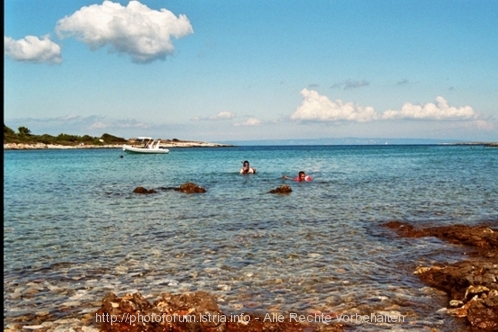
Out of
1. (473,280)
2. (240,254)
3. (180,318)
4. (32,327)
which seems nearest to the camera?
(180,318)

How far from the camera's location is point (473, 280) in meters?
10.1

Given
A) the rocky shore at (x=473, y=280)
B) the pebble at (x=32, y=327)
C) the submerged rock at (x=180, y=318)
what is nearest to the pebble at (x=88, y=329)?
the submerged rock at (x=180, y=318)

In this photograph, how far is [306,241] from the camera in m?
16.1

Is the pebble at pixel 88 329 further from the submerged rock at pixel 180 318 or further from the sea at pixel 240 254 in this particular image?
the sea at pixel 240 254

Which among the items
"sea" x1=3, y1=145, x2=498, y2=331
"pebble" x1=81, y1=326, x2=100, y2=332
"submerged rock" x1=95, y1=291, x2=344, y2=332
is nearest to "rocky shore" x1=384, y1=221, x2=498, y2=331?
"sea" x1=3, y1=145, x2=498, y2=331

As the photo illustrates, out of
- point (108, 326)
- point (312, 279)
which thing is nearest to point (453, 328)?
point (312, 279)

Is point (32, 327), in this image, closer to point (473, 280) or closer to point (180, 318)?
point (180, 318)

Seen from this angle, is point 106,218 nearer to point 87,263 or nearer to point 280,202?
point 87,263

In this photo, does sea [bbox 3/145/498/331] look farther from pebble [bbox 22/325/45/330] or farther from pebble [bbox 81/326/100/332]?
pebble [bbox 81/326/100/332]

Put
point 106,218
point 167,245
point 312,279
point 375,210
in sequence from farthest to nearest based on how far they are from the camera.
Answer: point 375,210 → point 106,218 → point 167,245 → point 312,279

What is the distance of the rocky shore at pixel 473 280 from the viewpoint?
845 centimetres

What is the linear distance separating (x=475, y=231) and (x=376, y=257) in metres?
5.24

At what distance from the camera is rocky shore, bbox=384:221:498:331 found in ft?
27.7

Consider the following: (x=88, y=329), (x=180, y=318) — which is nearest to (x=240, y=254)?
(x=180, y=318)
